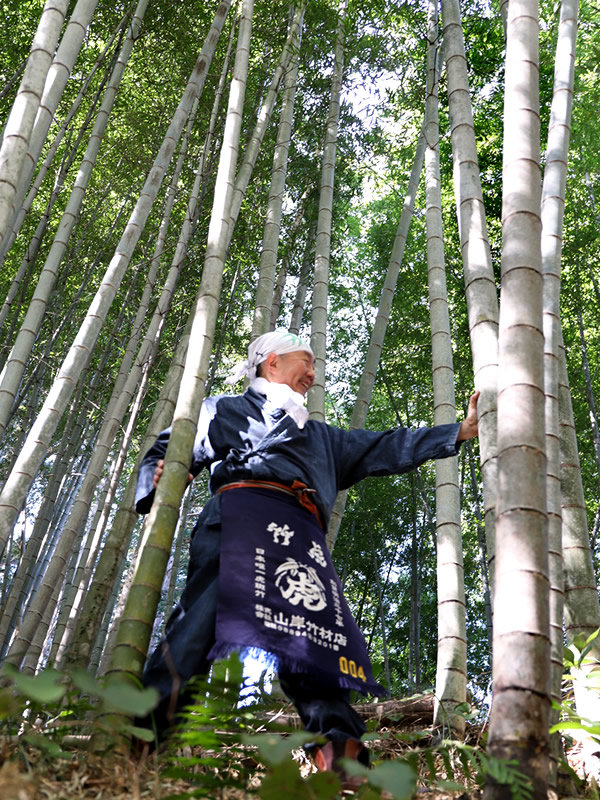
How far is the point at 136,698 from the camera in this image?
36.9 inches

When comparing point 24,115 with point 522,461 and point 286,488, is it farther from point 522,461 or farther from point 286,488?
point 522,461

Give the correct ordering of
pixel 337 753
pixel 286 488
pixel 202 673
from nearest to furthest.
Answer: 1. pixel 337 753
2. pixel 202 673
3. pixel 286 488

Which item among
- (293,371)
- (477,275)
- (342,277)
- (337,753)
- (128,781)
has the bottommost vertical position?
(128,781)

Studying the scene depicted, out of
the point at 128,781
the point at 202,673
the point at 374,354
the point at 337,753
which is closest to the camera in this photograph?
the point at 128,781

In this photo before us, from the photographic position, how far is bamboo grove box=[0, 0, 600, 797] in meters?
1.69

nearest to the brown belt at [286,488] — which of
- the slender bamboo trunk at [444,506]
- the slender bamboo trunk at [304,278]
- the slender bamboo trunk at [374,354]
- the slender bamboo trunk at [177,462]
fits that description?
the slender bamboo trunk at [177,462]

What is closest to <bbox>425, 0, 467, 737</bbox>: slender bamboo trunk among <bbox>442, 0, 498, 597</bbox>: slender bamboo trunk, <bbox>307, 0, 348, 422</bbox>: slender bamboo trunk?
<bbox>442, 0, 498, 597</bbox>: slender bamboo trunk

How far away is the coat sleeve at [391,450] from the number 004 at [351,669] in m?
0.52

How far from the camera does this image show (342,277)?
930cm

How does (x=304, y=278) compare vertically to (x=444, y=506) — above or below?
above

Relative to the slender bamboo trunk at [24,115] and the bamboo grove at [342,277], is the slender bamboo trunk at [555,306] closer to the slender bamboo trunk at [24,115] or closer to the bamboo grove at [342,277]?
the bamboo grove at [342,277]

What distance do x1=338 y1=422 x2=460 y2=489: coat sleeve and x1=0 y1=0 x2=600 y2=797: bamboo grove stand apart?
0.12 meters

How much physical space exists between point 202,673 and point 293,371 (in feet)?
2.98

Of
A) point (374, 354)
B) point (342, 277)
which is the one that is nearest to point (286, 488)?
point (374, 354)
